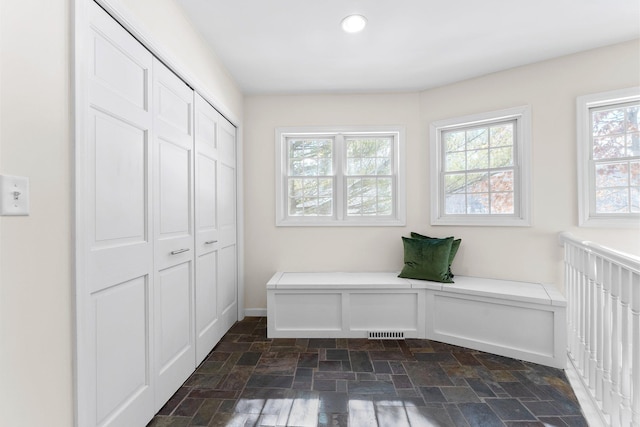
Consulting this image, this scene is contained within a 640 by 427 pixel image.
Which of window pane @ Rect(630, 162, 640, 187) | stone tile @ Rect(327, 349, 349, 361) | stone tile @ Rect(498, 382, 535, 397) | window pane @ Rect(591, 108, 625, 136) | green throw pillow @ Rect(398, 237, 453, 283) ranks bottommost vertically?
stone tile @ Rect(327, 349, 349, 361)

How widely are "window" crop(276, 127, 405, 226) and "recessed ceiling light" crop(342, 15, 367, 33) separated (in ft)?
3.99

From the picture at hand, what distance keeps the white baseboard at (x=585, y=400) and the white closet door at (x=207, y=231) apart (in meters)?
2.54

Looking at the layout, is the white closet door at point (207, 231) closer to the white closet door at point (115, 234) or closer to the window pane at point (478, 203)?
the white closet door at point (115, 234)

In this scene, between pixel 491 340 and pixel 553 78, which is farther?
pixel 553 78

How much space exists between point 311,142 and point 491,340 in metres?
2.63

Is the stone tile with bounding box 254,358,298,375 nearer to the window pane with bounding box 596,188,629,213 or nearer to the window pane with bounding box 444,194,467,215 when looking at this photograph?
the window pane with bounding box 444,194,467,215

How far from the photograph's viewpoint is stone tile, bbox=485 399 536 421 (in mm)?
1695

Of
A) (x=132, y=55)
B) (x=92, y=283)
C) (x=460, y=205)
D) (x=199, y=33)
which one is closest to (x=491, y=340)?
(x=460, y=205)

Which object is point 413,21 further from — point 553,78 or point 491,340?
point 491,340

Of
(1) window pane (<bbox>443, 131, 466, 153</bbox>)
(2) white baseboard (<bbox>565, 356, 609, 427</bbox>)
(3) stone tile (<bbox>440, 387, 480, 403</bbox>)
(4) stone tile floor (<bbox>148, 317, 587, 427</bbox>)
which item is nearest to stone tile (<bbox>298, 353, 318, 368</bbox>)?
(4) stone tile floor (<bbox>148, 317, 587, 427</bbox>)

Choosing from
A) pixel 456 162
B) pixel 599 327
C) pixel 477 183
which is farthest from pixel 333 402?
pixel 456 162

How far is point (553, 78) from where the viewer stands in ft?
8.76

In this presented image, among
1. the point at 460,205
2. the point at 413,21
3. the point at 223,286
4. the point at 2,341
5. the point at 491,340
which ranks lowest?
the point at 491,340

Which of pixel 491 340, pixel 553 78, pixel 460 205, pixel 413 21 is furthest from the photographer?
pixel 460 205
